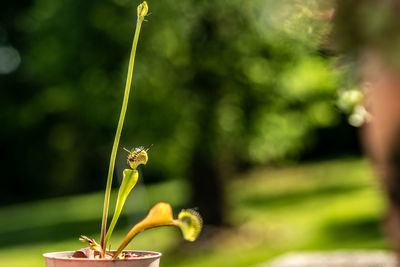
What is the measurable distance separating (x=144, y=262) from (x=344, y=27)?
600 millimetres

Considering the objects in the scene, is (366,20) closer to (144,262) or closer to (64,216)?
(144,262)

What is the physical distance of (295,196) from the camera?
52.0ft

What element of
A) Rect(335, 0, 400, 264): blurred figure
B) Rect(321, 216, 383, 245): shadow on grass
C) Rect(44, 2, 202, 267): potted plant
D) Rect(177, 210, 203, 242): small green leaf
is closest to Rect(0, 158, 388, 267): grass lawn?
Rect(321, 216, 383, 245): shadow on grass

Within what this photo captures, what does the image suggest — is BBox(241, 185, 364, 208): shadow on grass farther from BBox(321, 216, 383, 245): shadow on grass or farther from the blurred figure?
the blurred figure

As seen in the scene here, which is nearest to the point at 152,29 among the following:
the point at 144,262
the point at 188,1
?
the point at 188,1

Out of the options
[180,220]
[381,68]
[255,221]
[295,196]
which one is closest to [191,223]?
[180,220]

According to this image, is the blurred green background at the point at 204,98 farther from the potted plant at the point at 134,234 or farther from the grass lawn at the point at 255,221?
the potted plant at the point at 134,234

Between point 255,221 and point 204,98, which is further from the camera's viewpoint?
point 255,221

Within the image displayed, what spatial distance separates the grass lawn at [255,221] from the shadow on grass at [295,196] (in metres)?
0.02

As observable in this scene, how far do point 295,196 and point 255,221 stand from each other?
3.48 m

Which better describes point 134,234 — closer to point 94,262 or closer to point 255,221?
point 94,262

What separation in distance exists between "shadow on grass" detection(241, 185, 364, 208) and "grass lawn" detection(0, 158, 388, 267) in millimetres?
24

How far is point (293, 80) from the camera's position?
10.4 meters

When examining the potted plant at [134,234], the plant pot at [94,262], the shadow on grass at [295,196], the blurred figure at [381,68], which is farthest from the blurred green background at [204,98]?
the blurred figure at [381,68]
